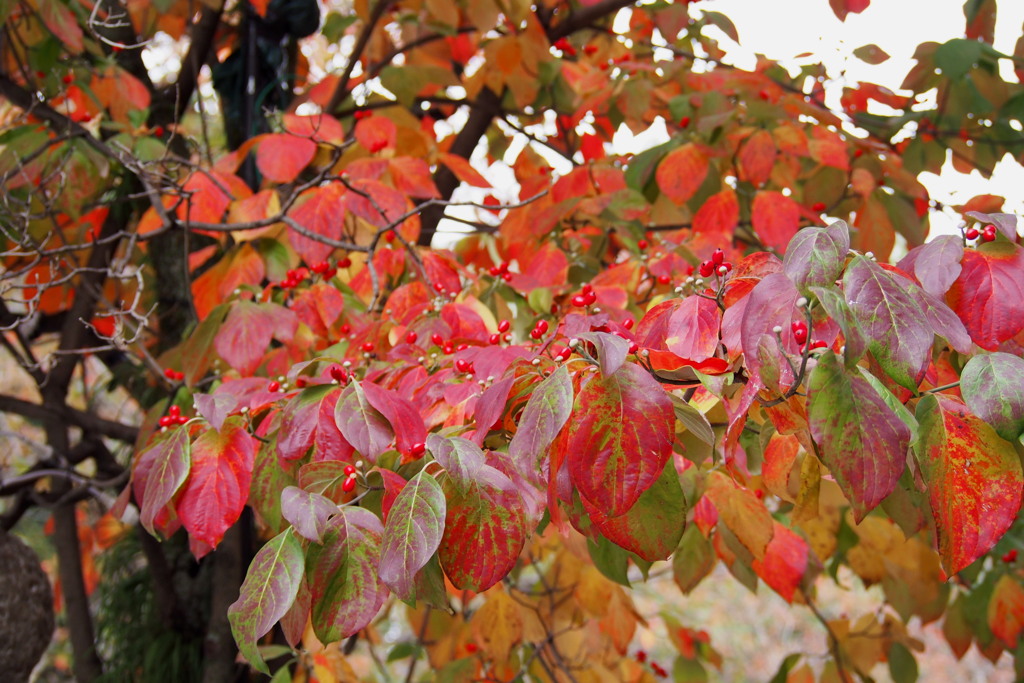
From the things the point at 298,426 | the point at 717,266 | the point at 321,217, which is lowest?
the point at 321,217

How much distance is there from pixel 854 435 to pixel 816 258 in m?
0.15

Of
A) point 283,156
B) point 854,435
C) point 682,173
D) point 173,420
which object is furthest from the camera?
point 682,173

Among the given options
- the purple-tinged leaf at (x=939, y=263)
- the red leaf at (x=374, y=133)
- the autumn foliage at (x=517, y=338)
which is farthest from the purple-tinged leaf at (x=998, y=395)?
the red leaf at (x=374, y=133)

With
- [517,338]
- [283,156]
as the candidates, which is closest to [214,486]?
[517,338]

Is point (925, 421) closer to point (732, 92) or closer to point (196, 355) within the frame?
point (196, 355)

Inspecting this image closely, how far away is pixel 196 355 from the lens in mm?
1585

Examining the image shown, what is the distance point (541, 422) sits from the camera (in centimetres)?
75

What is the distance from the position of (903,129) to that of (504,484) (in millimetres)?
2192

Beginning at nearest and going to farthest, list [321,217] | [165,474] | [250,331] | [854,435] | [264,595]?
[854,435]
[264,595]
[165,474]
[250,331]
[321,217]

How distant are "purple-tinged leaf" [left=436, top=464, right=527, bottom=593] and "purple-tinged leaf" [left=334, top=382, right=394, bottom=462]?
168 mm

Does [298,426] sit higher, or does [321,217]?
[298,426]

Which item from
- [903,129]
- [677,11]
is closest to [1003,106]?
[903,129]

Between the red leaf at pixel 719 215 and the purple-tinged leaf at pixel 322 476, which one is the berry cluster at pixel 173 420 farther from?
the red leaf at pixel 719 215

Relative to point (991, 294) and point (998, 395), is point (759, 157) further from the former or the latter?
point (998, 395)
